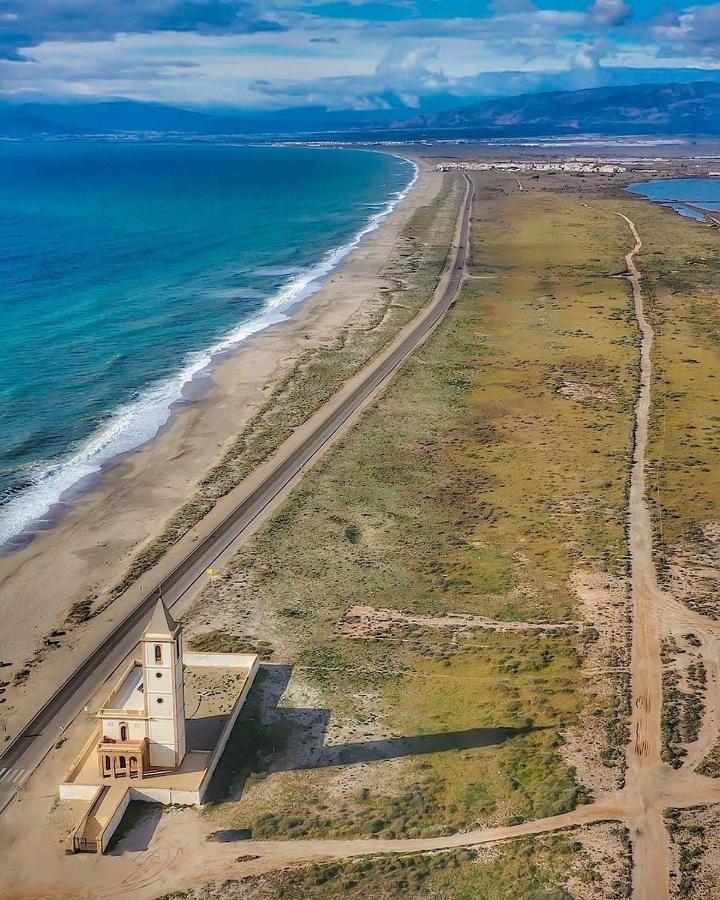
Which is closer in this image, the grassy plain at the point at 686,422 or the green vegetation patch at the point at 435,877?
the green vegetation patch at the point at 435,877

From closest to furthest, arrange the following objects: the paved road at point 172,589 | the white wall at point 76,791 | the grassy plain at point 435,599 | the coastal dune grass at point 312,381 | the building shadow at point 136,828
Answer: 1. the building shadow at point 136,828
2. the white wall at point 76,791
3. the grassy plain at point 435,599
4. the paved road at point 172,589
5. the coastal dune grass at point 312,381

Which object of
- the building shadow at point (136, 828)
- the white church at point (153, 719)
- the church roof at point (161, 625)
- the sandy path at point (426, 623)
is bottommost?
the building shadow at point (136, 828)

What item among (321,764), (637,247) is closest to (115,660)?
(321,764)

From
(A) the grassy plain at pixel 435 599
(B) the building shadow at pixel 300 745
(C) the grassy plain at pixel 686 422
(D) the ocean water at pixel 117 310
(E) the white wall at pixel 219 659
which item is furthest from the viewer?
(D) the ocean water at pixel 117 310

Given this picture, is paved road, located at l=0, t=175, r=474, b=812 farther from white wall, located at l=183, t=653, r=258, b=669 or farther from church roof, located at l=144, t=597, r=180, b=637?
church roof, located at l=144, t=597, r=180, b=637

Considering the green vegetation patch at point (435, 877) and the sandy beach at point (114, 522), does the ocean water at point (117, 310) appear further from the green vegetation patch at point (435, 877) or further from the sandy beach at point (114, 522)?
the green vegetation patch at point (435, 877)

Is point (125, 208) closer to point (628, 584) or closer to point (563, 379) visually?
point (563, 379)

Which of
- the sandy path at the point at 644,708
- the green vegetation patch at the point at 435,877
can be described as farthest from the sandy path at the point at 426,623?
the green vegetation patch at the point at 435,877

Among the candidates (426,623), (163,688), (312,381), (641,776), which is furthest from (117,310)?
(641,776)
